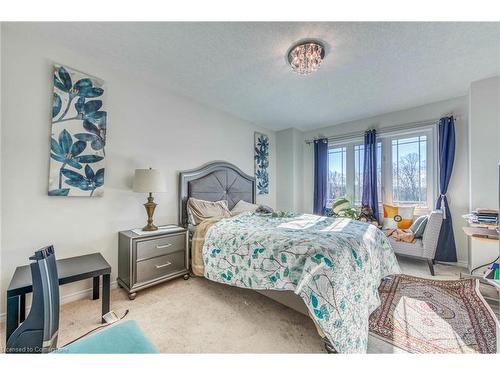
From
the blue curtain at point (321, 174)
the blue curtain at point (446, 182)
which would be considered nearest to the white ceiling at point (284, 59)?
the blue curtain at point (446, 182)

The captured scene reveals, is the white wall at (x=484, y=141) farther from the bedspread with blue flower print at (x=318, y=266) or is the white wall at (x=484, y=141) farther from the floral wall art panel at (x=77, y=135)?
the floral wall art panel at (x=77, y=135)

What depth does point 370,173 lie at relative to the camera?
3717 millimetres

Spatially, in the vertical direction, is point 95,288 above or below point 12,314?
below

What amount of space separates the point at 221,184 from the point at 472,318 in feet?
10.1

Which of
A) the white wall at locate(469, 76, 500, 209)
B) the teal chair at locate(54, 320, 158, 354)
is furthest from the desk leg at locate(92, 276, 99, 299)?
the white wall at locate(469, 76, 500, 209)

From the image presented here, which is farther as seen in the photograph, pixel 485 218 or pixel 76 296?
pixel 485 218

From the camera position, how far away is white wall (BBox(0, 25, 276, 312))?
1.73 meters

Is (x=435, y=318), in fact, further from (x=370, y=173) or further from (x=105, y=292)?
(x=105, y=292)

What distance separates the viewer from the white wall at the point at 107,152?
1.73 m

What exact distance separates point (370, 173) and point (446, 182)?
1.01 meters

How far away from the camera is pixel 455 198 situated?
305cm

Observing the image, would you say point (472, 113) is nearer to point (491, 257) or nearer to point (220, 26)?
point (491, 257)

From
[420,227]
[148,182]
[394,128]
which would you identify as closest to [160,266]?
[148,182]
